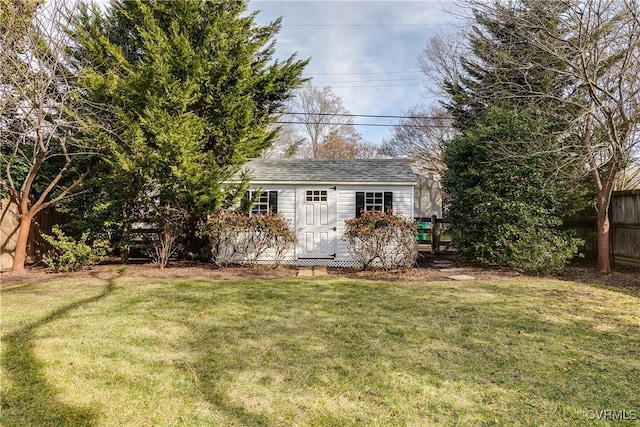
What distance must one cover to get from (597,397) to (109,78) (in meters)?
10.5

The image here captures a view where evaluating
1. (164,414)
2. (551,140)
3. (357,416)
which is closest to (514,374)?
(357,416)

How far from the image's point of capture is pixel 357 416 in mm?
2432

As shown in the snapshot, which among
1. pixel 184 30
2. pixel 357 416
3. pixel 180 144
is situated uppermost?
pixel 184 30

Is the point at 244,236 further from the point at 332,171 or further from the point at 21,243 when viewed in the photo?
the point at 21,243

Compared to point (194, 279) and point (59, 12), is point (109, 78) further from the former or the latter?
point (194, 279)

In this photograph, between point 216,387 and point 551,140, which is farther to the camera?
point 551,140

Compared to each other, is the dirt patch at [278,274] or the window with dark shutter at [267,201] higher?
the window with dark shutter at [267,201]

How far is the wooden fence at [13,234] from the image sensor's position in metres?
8.34

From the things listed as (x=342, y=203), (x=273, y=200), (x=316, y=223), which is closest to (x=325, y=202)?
(x=342, y=203)

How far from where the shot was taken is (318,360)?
334 cm

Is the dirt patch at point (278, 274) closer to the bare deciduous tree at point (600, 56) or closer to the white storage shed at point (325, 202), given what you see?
the bare deciduous tree at point (600, 56)

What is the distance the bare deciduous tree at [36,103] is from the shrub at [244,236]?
3281 mm

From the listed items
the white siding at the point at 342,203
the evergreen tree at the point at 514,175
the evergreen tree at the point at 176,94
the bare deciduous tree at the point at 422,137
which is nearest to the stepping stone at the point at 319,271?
the white siding at the point at 342,203

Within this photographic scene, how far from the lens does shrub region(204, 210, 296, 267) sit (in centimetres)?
854
